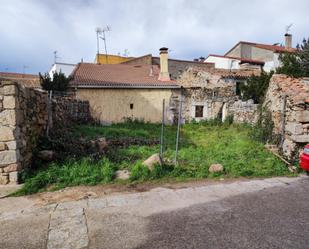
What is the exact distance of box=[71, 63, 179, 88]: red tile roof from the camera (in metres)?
16.6

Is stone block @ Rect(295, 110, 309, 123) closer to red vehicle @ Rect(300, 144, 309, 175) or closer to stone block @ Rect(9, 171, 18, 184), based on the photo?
red vehicle @ Rect(300, 144, 309, 175)

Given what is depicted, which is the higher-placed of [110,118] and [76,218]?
[110,118]

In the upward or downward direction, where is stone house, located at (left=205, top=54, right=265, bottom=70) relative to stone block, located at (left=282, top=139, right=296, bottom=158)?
upward

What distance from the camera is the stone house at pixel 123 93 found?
648 inches

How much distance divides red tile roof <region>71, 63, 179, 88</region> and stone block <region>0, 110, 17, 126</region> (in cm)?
1090

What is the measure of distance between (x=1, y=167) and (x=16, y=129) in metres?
0.86

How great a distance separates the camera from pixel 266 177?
6.45 metres

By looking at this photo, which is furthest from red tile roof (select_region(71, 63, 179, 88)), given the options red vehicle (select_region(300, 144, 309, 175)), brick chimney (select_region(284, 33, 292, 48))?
brick chimney (select_region(284, 33, 292, 48))

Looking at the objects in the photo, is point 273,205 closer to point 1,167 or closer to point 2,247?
point 2,247

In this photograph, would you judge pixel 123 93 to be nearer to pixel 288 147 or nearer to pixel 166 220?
pixel 288 147

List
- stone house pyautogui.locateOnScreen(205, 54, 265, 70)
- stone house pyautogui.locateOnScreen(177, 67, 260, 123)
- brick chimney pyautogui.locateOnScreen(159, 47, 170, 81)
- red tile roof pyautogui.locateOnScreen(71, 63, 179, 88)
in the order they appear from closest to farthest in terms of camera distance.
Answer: red tile roof pyautogui.locateOnScreen(71, 63, 179, 88) → stone house pyautogui.locateOnScreen(177, 67, 260, 123) → brick chimney pyautogui.locateOnScreen(159, 47, 170, 81) → stone house pyautogui.locateOnScreen(205, 54, 265, 70)

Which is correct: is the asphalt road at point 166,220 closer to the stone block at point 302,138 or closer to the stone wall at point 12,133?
the stone wall at point 12,133

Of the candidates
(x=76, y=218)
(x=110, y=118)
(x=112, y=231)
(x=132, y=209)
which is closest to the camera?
(x=112, y=231)

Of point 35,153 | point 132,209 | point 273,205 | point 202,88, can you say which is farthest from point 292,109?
point 202,88
